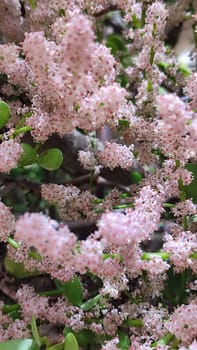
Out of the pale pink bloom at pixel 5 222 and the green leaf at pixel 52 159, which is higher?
the green leaf at pixel 52 159

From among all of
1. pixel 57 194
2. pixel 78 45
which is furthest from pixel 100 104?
pixel 57 194

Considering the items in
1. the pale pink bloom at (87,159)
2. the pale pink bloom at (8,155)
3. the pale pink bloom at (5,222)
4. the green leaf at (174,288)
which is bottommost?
the pale pink bloom at (5,222)

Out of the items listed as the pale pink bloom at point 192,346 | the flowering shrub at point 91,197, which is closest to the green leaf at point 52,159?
the flowering shrub at point 91,197

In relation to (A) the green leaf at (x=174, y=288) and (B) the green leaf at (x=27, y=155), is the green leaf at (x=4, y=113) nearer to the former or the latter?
(B) the green leaf at (x=27, y=155)

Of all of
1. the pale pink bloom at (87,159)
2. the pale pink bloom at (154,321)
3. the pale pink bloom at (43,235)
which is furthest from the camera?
the pale pink bloom at (87,159)

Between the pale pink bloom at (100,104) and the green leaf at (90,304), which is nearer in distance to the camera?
the pale pink bloom at (100,104)

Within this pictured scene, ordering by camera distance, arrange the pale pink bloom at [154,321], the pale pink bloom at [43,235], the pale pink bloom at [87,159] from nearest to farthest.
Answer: the pale pink bloom at [43,235]
the pale pink bloom at [154,321]
the pale pink bloom at [87,159]

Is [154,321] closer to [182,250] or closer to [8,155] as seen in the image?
[182,250]
